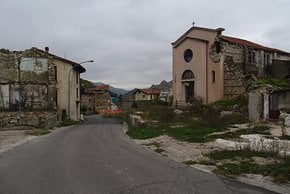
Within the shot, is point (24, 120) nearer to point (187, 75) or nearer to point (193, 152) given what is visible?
point (187, 75)

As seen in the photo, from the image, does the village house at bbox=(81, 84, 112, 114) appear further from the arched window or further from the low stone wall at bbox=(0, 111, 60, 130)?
the low stone wall at bbox=(0, 111, 60, 130)

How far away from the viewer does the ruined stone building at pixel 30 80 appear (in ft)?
117

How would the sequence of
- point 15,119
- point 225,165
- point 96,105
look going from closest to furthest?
point 225,165
point 15,119
point 96,105

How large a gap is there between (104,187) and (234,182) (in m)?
3.15

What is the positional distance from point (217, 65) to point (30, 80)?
1974cm

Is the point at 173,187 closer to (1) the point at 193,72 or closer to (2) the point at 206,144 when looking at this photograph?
(2) the point at 206,144

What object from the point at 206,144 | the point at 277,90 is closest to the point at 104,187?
the point at 206,144

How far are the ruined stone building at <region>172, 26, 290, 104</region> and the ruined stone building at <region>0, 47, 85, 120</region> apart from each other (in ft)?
44.2

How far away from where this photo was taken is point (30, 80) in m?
36.5

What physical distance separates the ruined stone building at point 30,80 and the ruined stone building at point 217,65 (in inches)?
531

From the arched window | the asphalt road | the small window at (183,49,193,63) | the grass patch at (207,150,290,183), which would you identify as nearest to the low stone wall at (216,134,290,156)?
the grass patch at (207,150,290,183)

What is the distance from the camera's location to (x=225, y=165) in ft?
35.4

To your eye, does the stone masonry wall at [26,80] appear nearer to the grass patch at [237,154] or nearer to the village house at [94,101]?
the grass patch at [237,154]

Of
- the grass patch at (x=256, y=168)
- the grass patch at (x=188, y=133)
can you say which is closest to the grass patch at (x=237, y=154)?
the grass patch at (x=256, y=168)
